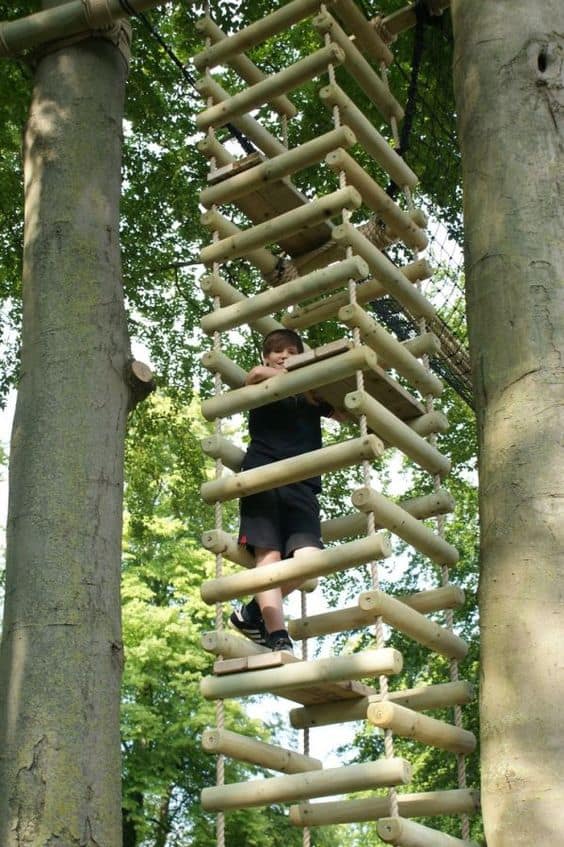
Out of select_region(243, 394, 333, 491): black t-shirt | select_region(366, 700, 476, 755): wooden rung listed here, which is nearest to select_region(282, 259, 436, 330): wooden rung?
select_region(243, 394, 333, 491): black t-shirt

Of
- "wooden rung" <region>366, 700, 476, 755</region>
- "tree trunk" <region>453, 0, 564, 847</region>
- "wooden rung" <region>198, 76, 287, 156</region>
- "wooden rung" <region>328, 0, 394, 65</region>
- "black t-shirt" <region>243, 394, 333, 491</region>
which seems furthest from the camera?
"wooden rung" <region>328, 0, 394, 65</region>

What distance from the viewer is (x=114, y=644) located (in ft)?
11.0

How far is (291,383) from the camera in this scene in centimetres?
356

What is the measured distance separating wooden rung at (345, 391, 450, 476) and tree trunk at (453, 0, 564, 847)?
0.62 meters

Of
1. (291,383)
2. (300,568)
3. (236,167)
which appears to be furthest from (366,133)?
(300,568)

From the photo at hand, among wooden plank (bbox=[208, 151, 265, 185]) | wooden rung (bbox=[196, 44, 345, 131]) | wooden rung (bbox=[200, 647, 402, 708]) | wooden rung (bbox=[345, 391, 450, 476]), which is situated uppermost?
wooden rung (bbox=[196, 44, 345, 131])

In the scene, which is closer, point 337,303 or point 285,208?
point 337,303

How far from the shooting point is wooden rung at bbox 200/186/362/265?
3691 mm

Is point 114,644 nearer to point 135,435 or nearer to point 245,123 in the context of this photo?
point 245,123

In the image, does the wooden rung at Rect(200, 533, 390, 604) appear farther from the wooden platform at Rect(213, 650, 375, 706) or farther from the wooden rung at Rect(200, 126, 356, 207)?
the wooden rung at Rect(200, 126, 356, 207)

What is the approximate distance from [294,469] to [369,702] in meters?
0.74

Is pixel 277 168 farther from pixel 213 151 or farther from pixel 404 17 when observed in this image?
pixel 404 17

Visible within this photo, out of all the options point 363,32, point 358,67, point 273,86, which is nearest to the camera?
point 273,86

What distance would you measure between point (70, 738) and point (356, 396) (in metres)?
1.26
